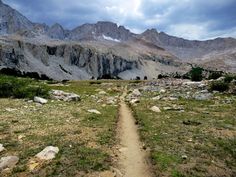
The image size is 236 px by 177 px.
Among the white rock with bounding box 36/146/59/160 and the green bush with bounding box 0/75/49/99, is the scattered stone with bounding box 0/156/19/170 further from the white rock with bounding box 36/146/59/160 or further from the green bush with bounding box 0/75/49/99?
the green bush with bounding box 0/75/49/99

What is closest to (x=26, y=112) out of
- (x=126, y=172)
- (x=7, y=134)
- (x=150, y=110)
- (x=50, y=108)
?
(x=50, y=108)

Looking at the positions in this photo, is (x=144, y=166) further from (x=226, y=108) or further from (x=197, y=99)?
(x=197, y=99)

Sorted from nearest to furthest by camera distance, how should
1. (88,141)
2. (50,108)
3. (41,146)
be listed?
(41,146) → (88,141) → (50,108)

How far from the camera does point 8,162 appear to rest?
18.6 metres

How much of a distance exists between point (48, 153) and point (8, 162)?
230 centimetres

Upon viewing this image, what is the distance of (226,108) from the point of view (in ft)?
139

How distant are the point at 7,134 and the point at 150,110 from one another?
1783 cm

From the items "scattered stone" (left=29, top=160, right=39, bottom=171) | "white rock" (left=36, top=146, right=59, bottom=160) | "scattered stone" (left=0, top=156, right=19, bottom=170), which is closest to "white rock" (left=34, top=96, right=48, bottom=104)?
"white rock" (left=36, top=146, right=59, bottom=160)

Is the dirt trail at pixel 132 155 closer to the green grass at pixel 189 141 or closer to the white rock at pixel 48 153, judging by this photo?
the green grass at pixel 189 141

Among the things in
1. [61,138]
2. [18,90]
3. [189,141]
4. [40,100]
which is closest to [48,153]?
[61,138]

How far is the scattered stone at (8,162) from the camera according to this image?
18.3 meters

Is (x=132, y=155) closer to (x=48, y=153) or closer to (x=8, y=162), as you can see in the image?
(x=48, y=153)

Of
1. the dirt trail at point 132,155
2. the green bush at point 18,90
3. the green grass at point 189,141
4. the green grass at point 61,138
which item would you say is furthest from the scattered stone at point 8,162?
the green bush at point 18,90

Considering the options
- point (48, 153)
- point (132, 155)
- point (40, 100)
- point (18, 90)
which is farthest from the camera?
point (18, 90)
